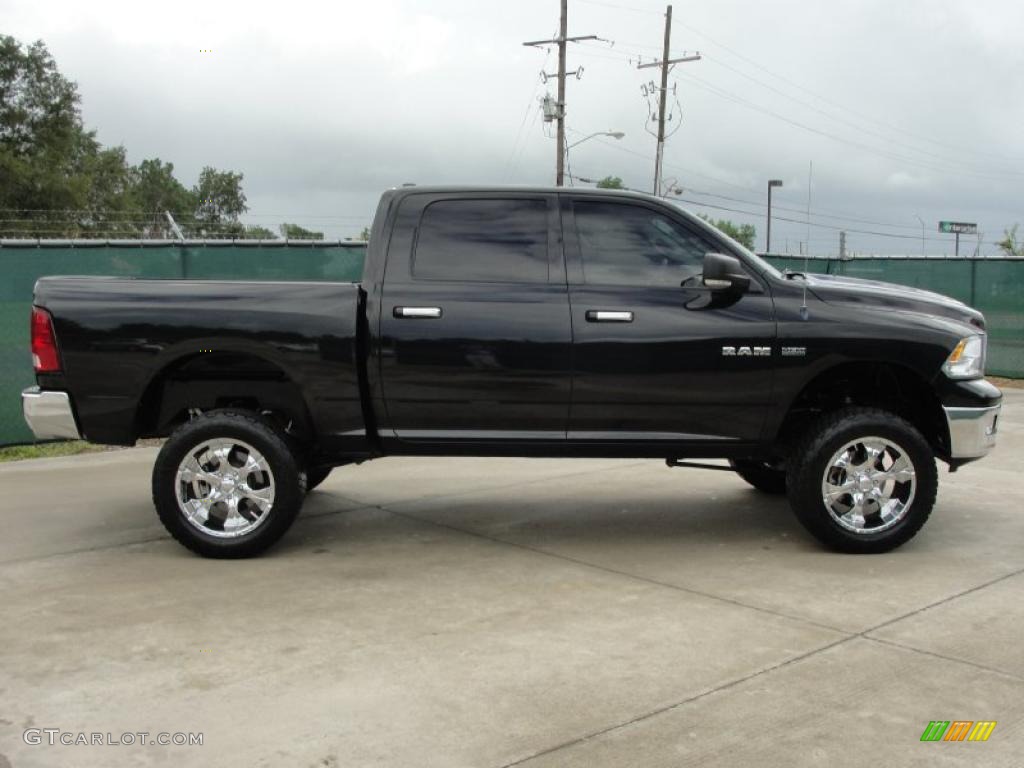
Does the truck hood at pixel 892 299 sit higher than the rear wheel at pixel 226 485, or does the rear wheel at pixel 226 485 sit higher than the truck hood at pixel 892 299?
the truck hood at pixel 892 299

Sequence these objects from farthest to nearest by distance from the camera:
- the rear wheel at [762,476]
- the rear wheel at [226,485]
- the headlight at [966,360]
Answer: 1. the rear wheel at [762,476]
2. the headlight at [966,360]
3. the rear wheel at [226,485]

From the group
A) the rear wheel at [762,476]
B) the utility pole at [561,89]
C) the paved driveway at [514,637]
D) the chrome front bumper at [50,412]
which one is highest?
the utility pole at [561,89]

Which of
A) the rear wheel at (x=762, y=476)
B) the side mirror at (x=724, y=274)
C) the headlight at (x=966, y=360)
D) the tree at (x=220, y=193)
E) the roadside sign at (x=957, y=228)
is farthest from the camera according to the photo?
the tree at (x=220, y=193)

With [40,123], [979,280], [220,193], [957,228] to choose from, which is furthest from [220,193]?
[979,280]

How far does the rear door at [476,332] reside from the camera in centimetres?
575

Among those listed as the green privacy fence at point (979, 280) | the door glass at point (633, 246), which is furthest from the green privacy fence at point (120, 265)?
the green privacy fence at point (979, 280)

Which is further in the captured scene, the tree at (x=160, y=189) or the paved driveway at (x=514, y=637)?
the tree at (x=160, y=189)

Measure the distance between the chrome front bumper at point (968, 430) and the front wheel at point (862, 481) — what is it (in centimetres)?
17

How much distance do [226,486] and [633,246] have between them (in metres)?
2.66

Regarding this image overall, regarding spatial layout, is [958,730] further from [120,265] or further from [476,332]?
[120,265]

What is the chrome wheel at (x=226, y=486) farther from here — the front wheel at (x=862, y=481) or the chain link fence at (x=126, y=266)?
the front wheel at (x=862, y=481)

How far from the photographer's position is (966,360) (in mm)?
5879

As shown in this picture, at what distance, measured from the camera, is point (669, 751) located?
11.4ft

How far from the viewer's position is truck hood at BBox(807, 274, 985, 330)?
5.88m
